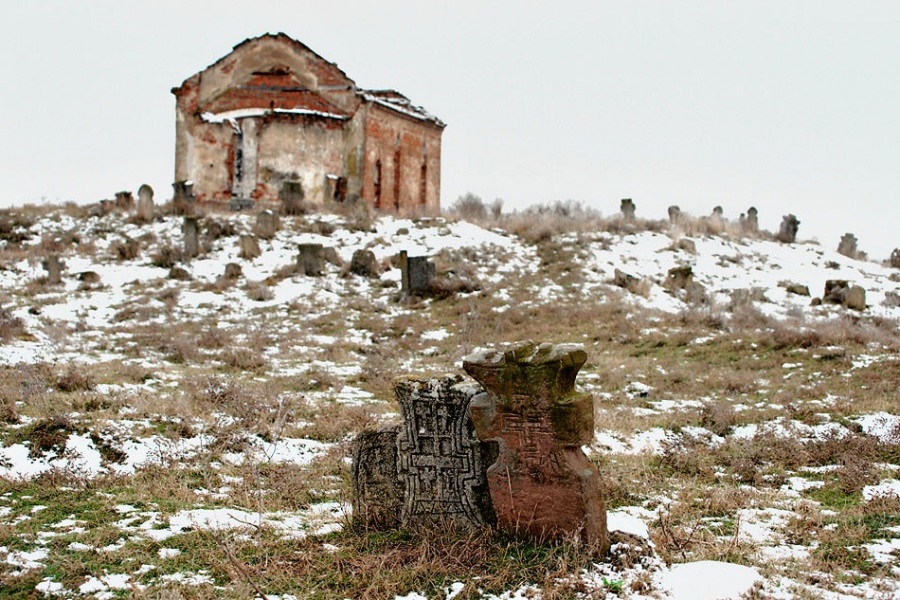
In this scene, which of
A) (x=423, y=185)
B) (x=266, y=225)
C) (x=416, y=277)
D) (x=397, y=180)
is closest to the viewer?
(x=416, y=277)

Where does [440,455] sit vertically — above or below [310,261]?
below

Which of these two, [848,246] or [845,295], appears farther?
[848,246]

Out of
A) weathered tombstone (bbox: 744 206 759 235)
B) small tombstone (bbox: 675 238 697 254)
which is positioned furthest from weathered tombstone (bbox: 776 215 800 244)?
small tombstone (bbox: 675 238 697 254)

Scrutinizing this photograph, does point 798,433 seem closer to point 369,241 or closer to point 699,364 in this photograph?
point 699,364

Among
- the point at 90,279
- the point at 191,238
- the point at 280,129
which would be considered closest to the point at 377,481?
the point at 90,279

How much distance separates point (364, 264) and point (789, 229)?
13.9m

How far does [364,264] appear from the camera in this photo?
17625mm

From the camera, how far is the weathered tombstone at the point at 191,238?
60.3 ft

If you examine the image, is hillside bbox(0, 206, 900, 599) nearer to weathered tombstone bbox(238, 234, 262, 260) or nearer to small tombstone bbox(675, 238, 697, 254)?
small tombstone bbox(675, 238, 697, 254)

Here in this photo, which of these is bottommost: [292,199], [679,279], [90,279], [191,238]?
[90,279]

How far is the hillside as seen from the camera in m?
4.19

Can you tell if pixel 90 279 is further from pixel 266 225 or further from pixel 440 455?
pixel 440 455

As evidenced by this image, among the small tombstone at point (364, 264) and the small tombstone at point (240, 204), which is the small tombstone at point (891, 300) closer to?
the small tombstone at point (364, 264)

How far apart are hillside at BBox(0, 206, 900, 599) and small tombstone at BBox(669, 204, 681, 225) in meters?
2.47
